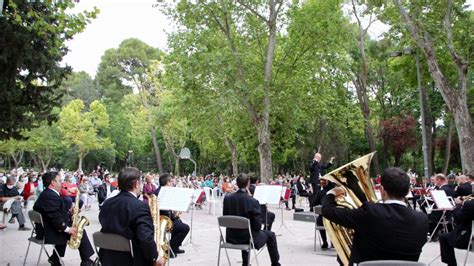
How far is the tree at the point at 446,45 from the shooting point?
1566cm

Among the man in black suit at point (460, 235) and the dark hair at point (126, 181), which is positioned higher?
the dark hair at point (126, 181)

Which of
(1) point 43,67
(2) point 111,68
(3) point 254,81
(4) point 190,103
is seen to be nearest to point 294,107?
(3) point 254,81

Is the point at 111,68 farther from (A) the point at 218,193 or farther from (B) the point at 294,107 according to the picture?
(B) the point at 294,107

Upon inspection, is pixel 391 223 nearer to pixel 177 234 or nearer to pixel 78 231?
pixel 78 231

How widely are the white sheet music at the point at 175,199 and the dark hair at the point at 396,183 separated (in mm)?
4284

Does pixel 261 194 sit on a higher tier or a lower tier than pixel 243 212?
higher

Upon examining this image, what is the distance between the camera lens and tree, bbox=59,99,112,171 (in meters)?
49.2

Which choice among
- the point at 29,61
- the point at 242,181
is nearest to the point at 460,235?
the point at 242,181

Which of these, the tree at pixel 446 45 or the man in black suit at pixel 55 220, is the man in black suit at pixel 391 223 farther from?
the tree at pixel 446 45

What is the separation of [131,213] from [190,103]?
739 inches

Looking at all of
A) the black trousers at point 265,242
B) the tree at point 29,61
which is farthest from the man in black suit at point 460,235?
the tree at point 29,61

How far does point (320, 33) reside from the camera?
64.3ft

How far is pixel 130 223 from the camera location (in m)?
4.30

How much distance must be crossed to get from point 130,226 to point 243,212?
283 centimetres
